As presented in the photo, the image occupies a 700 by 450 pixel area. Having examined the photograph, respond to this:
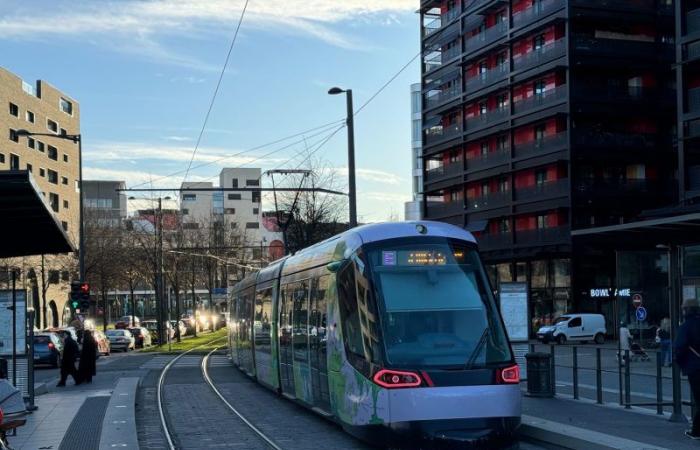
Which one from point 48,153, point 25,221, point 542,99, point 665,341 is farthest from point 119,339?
point 25,221

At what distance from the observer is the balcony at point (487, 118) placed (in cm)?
6347

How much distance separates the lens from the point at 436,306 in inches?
478

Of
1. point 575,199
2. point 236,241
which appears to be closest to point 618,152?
point 575,199

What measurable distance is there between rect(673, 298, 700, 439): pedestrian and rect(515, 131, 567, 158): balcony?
47074mm

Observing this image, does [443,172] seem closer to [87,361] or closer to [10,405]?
[87,361]

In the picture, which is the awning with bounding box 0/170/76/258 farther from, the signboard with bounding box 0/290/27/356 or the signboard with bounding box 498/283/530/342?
the signboard with bounding box 498/283/530/342

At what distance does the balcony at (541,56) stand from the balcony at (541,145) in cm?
482

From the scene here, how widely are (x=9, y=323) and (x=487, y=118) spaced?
50.9 meters

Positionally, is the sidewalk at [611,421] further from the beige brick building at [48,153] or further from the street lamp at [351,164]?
the beige brick building at [48,153]

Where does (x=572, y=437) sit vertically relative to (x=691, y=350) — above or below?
below

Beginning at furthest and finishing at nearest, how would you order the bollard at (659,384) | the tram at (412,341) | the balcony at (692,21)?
the balcony at (692,21)
the bollard at (659,384)
the tram at (412,341)

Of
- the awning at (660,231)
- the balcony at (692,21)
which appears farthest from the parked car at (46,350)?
the balcony at (692,21)

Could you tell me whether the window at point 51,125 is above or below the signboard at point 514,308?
above

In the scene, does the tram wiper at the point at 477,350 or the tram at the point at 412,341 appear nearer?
the tram at the point at 412,341
